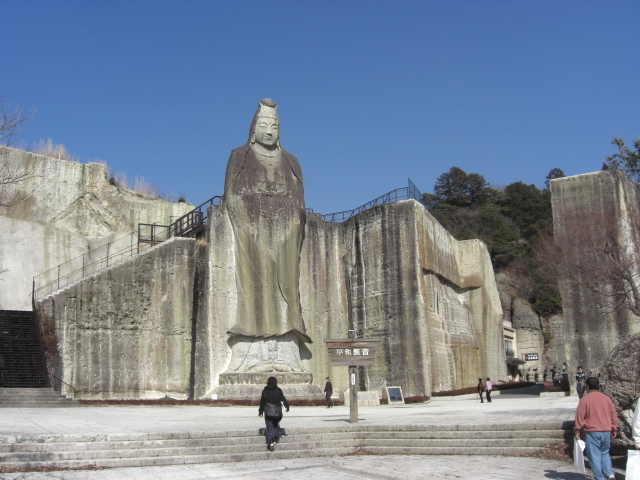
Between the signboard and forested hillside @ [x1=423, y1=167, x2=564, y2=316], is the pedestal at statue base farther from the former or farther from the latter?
forested hillside @ [x1=423, y1=167, x2=564, y2=316]

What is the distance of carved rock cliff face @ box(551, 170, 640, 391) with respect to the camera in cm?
2470

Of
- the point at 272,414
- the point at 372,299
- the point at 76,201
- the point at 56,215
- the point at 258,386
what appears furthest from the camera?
the point at 76,201

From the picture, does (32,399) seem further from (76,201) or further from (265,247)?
(76,201)

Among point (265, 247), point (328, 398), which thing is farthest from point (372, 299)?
point (328, 398)

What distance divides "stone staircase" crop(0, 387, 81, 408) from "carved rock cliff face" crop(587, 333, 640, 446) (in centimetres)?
1509

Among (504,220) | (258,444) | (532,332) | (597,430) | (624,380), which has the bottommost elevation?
(258,444)

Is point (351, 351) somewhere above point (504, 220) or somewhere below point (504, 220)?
below

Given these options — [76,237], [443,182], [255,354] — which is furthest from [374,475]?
[443,182]

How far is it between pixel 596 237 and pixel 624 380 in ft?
50.8

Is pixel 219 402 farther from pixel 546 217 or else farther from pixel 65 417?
pixel 546 217

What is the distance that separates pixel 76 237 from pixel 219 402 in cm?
1337

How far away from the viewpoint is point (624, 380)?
9.81 meters

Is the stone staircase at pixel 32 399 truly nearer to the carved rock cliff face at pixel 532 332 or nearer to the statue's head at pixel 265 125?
the statue's head at pixel 265 125

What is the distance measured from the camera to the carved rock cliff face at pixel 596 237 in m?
24.7
